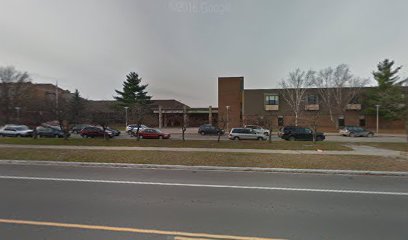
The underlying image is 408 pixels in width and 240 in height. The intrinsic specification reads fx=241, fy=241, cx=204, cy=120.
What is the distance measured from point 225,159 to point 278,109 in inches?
1611

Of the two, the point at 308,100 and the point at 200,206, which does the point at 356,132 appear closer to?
the point at 308,100

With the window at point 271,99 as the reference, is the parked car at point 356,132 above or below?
below

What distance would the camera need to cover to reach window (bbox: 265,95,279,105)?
49750 millimetres

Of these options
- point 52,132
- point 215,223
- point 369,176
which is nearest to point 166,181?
point 215,223

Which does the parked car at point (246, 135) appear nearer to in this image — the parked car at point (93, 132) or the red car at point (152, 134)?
the red car at point (152, 134)

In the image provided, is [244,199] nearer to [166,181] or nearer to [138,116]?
[166,181]

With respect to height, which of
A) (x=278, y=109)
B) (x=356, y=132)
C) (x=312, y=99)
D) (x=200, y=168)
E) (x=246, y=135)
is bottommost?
(x=200, y=168)

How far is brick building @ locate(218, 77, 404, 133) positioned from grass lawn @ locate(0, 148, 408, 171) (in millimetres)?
33290

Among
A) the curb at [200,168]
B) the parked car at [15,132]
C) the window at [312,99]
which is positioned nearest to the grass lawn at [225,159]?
the curb at [200,168]

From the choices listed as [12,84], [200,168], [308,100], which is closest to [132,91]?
[12,84]

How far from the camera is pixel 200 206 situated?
5.31 metres

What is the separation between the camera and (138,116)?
21.9m

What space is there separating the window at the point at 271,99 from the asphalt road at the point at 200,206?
42311mm

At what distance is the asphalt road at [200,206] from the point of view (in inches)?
156
